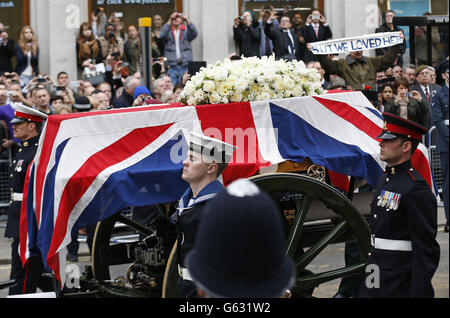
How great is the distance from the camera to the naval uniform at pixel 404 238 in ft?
14.1

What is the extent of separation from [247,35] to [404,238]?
9764mm

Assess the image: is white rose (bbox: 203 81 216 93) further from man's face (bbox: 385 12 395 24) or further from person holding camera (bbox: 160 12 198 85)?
man's face (bbox: 385 12 395 24)

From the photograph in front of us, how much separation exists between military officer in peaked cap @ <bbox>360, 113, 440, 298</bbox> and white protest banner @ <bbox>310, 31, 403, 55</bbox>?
3.11 m

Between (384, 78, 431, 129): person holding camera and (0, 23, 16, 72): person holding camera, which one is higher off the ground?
(0, 23, 16, 72): person holding camera

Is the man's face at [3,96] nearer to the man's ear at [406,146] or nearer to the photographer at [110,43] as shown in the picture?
the photographer at [110,43]

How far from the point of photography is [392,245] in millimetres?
4461

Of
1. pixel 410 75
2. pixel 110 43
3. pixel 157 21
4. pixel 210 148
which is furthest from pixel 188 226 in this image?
pixel 157 21

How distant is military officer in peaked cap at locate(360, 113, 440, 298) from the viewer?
4297mm

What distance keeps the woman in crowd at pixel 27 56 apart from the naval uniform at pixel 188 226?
954cm

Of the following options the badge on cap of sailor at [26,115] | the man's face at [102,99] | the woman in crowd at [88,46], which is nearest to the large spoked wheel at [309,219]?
the badge on cap of sailor at [26,115]

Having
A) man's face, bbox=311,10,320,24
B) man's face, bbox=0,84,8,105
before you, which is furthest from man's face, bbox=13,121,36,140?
man's face, bbox=311,10,320,24

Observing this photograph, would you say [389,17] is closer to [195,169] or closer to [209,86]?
[209,86]

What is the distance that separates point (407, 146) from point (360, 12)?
37.5 ft
